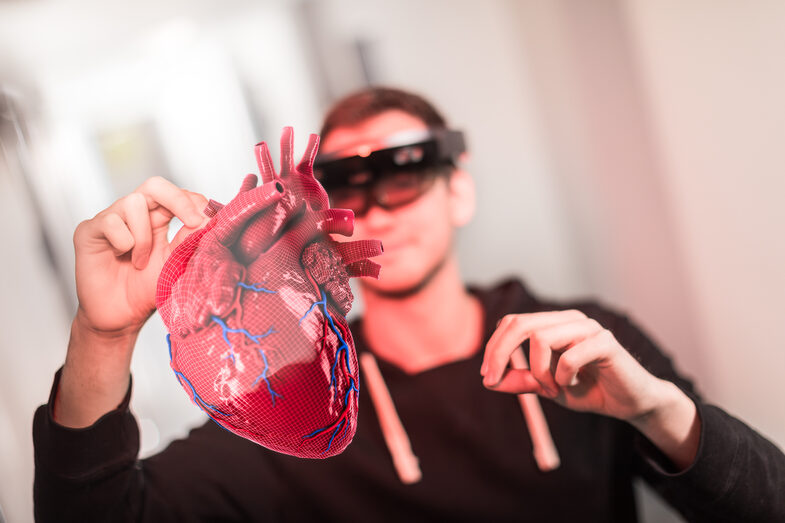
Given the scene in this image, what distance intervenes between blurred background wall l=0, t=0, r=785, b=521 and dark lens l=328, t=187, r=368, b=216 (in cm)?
9

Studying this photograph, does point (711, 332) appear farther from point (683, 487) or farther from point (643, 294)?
point (683, 487)

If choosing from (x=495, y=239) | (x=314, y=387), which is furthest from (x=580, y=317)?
(x=495, y=239)

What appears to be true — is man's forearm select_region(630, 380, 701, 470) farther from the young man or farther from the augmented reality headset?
the augmented reality headset

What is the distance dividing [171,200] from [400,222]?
0.65ft

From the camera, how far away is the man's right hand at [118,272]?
323mm

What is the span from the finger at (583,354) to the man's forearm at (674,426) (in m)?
0.09

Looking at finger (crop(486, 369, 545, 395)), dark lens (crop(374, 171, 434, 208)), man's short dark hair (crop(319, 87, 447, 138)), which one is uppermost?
man's short dark hair (crop(319, 87, 447, 138))

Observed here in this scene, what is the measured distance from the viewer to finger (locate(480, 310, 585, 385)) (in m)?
0.36

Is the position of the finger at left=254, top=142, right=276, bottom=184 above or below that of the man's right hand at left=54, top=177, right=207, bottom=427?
above

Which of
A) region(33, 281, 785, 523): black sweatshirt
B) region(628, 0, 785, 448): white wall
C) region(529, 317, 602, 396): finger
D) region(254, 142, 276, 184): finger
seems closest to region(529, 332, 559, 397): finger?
region(529, 317, 602, 396): finger

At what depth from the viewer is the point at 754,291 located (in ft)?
2.47

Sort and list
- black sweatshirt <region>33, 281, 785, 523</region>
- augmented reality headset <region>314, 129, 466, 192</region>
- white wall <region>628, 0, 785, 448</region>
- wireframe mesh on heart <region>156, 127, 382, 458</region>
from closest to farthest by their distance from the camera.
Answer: wireframe mesh on heart <region>156, 127, 382, 458</region>, augmented reality headset <region>314, 129, 466, 192</region>, black sweatshirt <region>33, 281, 785, 523</region>, white wall <region>628, 0, 785, 448</region>

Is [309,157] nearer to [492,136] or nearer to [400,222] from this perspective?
[400,222]

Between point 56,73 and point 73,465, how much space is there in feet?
1.08
